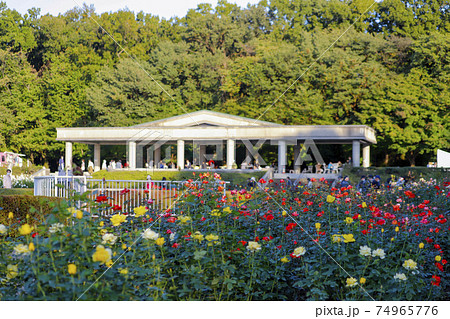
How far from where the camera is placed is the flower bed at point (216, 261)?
4.21 metres

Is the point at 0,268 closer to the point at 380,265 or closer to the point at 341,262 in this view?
the point at 341,262

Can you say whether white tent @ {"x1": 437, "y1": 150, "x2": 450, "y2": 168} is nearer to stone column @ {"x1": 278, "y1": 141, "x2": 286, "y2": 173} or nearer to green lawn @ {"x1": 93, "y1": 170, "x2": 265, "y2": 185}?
green lawn @ {"x1": 93, "y1": 170, "x2": 265, "y2": 185}

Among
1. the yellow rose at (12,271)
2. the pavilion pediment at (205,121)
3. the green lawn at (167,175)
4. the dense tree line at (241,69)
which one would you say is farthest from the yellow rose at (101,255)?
the dense tree line at (241,69)

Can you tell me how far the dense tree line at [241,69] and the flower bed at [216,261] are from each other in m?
33.9

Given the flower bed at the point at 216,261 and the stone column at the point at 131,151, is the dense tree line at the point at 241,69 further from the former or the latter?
the flower bed at the point at 216,261

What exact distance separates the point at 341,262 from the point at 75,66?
1983 inches

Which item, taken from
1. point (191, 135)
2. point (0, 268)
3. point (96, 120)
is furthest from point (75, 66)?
point (0, 268)

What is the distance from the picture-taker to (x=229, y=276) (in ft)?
17.0

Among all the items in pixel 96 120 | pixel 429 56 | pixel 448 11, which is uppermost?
pixel 448 11

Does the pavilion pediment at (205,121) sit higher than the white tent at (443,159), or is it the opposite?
the pavilion pediment at (205,121)

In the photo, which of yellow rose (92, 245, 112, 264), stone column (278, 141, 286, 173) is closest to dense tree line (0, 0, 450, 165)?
stone column (278, 141, 286, 173)

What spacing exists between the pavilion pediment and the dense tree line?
5.34 metres

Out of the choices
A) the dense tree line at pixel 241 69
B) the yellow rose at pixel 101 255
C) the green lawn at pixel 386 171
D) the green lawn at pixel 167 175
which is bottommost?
the green lawn at pixel 167 175

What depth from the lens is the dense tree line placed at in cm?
4016
